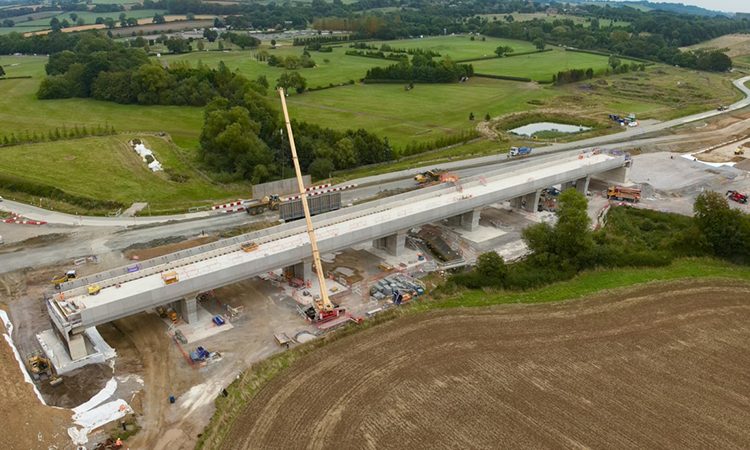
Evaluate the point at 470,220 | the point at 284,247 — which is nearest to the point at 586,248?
the point at 470,220

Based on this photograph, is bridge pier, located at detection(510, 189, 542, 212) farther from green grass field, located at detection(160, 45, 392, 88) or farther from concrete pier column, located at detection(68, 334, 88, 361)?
green grass field, located at detection(160, 45, 392, 88)

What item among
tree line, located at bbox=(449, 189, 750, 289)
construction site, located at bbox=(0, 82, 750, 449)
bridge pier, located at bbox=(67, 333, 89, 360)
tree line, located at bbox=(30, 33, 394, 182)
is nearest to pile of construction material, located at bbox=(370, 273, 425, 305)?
construction site, located at bbox=(0, 82, 750, 449)

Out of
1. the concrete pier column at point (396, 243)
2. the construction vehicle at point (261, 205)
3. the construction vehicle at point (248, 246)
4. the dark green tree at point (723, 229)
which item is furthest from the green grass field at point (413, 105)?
the construction vehicle at point (248, 246)

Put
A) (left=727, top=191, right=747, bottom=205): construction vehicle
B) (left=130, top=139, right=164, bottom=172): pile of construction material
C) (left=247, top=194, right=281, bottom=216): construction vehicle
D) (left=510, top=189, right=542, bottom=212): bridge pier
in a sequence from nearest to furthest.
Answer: (left=247, top=194, right=281, bottom=216): construction vehicle
(left=510, top=189, right=542, bottom=212): bridge pier
(left=727, top=191, right=747, bottom=205): construction vehicle
(left=130, top=139, right=164, bottom=172): pile of construction material

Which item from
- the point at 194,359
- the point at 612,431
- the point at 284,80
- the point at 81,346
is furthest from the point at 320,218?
the point at 284,80

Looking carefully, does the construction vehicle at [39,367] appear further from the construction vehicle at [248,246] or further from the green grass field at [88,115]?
the green grass field at [88,115]

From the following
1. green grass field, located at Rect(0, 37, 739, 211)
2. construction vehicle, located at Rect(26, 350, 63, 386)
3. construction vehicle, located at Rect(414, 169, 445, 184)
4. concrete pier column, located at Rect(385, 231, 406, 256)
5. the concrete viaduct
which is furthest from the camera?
construction vehicle, located at Rect(414, 169, 445, 184)
